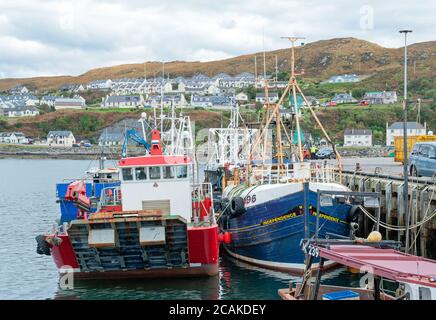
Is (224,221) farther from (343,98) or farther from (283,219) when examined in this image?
(343,98)

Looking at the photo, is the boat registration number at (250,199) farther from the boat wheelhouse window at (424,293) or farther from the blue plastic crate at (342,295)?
the boat wheelhouse window at (424,293)

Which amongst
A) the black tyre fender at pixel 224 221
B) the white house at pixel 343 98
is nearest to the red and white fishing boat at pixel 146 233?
the black tyre fender at pixel 224 221

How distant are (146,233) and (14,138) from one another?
181849 mm

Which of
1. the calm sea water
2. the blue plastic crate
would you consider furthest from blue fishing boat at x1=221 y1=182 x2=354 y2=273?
the blue plastic crate

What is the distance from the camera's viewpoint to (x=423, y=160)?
104 ft

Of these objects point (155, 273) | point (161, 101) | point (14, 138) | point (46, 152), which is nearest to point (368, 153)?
point (161, 101)

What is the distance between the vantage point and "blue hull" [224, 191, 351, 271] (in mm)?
25766

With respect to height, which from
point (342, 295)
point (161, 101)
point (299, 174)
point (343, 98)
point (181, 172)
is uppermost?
point (343, 98)

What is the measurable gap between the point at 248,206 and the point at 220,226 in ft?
15.9

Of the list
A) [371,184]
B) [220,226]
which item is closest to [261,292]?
[220,226]

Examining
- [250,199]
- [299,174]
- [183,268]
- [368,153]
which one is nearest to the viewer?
[183,268]

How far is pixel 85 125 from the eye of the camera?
199m

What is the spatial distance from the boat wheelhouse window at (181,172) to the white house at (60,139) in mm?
167217

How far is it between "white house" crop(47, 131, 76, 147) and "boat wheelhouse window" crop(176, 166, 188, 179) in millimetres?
167217
